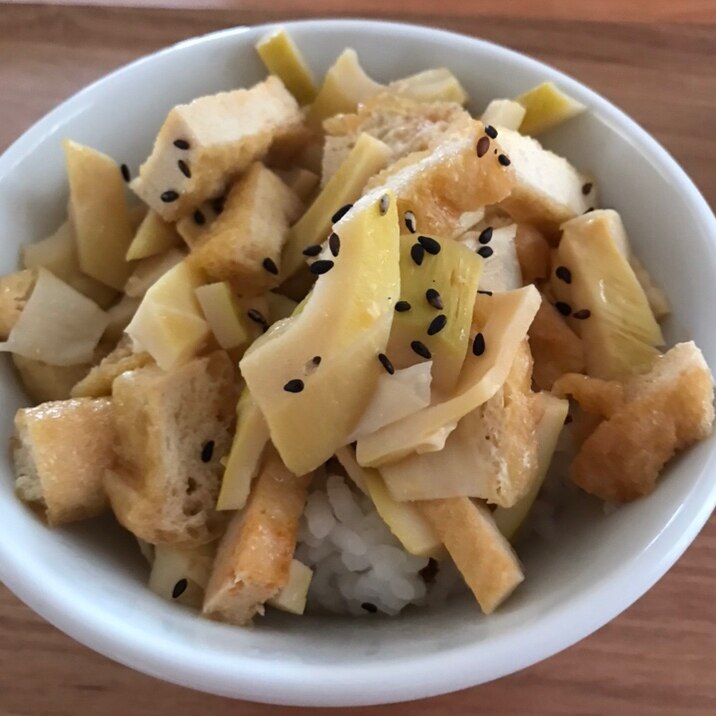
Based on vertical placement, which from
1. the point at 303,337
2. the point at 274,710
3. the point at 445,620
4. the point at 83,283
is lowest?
the point at 274,710

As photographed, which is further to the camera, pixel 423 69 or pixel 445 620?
pixel 423 69

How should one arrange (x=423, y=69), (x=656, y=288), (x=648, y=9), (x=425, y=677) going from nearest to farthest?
(x=425, y=677)
(x=656, y=288)
(x=423, y=69)
(x=648, y=9)

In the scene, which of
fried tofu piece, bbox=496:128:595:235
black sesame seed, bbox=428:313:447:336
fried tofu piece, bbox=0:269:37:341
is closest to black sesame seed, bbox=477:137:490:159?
fried tofu piece, bbox=496:128:595:235

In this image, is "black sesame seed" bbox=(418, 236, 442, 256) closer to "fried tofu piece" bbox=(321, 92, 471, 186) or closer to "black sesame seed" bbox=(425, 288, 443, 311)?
"black sesame seed" bbox=(425, 288, 443, 311)

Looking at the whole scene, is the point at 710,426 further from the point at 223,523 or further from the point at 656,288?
the point at 223,523

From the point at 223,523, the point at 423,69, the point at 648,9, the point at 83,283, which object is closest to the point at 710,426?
the point at 223,523

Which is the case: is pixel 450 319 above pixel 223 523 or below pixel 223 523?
above

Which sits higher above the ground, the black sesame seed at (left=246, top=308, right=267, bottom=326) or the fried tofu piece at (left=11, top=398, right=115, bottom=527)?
the black sesame seed at (left=246, top=308, right=267, bottom=326)
